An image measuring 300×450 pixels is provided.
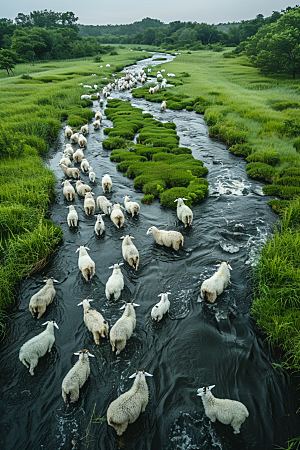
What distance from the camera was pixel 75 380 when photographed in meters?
6.68

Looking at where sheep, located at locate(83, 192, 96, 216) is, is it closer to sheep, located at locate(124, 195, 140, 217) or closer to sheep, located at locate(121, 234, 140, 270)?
sheep, located at locate(124, 195, 140, 217)

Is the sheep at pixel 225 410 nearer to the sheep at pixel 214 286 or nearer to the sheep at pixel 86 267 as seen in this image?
the sheep at pixel 214 286

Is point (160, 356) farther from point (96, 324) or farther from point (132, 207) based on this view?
point (132, 207)

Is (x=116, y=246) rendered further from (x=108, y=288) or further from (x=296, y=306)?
(x=296, y=306)

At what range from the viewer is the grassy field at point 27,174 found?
35.4 feet

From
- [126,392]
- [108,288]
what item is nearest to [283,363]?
[126,392]

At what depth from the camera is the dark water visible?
6.21m

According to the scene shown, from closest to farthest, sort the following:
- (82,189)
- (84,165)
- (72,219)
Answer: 1. (72,219)
2. (82,189)
3. (84,165)

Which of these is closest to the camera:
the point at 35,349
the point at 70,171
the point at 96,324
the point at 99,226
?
the point at 35,349

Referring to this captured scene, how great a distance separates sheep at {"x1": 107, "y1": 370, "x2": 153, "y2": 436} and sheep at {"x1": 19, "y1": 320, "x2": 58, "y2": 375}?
267 centimetres

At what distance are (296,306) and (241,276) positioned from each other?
7.98 feet

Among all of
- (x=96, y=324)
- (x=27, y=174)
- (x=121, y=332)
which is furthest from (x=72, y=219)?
(x=121, y=332)

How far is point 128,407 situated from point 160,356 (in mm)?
1982

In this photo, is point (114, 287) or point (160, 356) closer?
point (160, 356)
